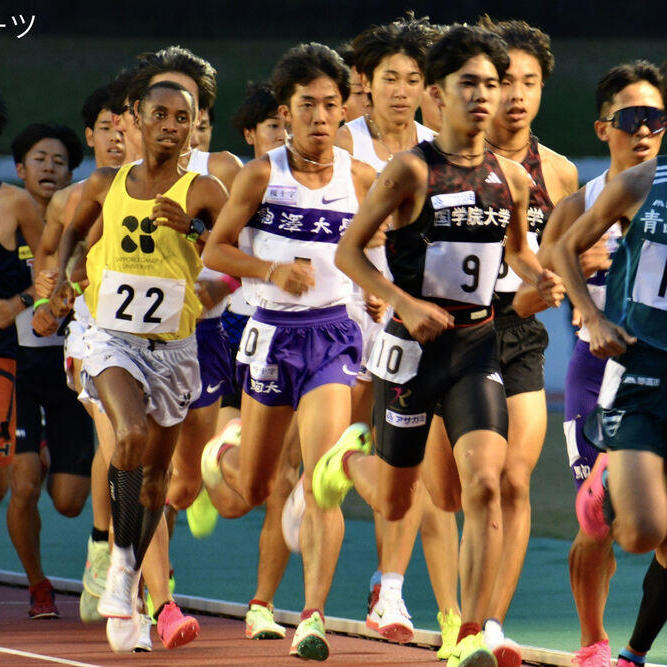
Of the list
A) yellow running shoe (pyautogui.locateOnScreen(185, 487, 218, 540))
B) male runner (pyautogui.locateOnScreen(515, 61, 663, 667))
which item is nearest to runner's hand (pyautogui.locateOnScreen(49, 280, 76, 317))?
yellow running shoe (pyautogui.locateOnScreen(185, 487, 218, 540))

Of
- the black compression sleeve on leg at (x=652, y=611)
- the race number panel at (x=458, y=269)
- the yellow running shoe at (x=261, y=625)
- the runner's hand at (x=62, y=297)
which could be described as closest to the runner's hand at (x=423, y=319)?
the race number panel at (x=458, y=269)

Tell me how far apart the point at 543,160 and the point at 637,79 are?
59 cm

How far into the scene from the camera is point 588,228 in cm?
569

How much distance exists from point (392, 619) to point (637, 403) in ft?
6.48

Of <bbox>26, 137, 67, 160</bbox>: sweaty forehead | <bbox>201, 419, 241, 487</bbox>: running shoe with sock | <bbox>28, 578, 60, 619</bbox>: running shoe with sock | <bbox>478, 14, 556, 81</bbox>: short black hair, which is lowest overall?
<bbox>28, 578, 60, 619</bbox>: running shoe with sock

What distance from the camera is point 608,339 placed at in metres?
5.38

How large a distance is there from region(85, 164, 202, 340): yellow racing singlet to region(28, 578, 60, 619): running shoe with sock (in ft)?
4.93

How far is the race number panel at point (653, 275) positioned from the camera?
5.40 meters

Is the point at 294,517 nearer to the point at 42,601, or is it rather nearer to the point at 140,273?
the point at 140,273

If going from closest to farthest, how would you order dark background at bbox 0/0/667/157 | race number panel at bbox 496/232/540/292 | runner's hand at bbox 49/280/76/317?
race number panel at bbox 496/232/540/292 < runner's hand at bbox 49/280/76/317 < dark background at bbox 0/0/667/157

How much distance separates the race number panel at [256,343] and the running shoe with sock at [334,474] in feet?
1.62

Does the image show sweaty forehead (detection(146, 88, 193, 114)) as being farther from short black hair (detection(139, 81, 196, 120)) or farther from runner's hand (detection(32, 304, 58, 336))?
runner's hand (detection(32, 304, 58, 336))

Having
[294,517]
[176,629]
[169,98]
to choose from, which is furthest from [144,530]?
[169,98]

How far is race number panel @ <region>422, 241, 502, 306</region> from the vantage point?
20.1 ft
